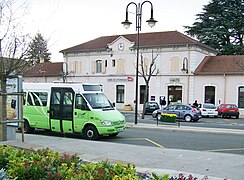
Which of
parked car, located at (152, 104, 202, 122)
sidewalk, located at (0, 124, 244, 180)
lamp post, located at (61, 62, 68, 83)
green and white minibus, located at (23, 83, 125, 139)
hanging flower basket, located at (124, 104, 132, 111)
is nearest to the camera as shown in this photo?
sidewalk, located at (0, 124, 244, 180)

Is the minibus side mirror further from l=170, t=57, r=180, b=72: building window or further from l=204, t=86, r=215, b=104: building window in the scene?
l=170, t=57, r=180, b=72: building window

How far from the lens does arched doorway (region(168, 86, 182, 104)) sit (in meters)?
38.9

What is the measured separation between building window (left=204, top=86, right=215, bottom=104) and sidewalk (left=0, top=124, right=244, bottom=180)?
27540 mm

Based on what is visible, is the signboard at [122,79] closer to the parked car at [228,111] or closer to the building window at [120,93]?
the building window at [120,93]

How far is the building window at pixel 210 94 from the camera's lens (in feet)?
121

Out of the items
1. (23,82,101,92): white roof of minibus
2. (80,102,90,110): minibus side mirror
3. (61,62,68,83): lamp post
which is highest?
(61,62,68,83): lamp post

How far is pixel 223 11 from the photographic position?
4738 cm

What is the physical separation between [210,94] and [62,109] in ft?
86.6

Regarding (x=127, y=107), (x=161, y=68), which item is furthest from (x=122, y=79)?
(x=161, y=68)

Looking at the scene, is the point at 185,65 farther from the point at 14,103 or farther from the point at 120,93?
the point at 14,103

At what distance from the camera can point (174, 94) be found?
1545 inches

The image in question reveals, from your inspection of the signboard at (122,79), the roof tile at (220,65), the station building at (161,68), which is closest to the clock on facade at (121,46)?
the station building at (161,68)

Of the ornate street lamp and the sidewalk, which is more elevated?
the ornate street lamp

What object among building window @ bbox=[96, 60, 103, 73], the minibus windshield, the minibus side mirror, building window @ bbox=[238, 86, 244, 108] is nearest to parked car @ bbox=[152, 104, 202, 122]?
building window @ bbox=[238, 86, 244, 108]
